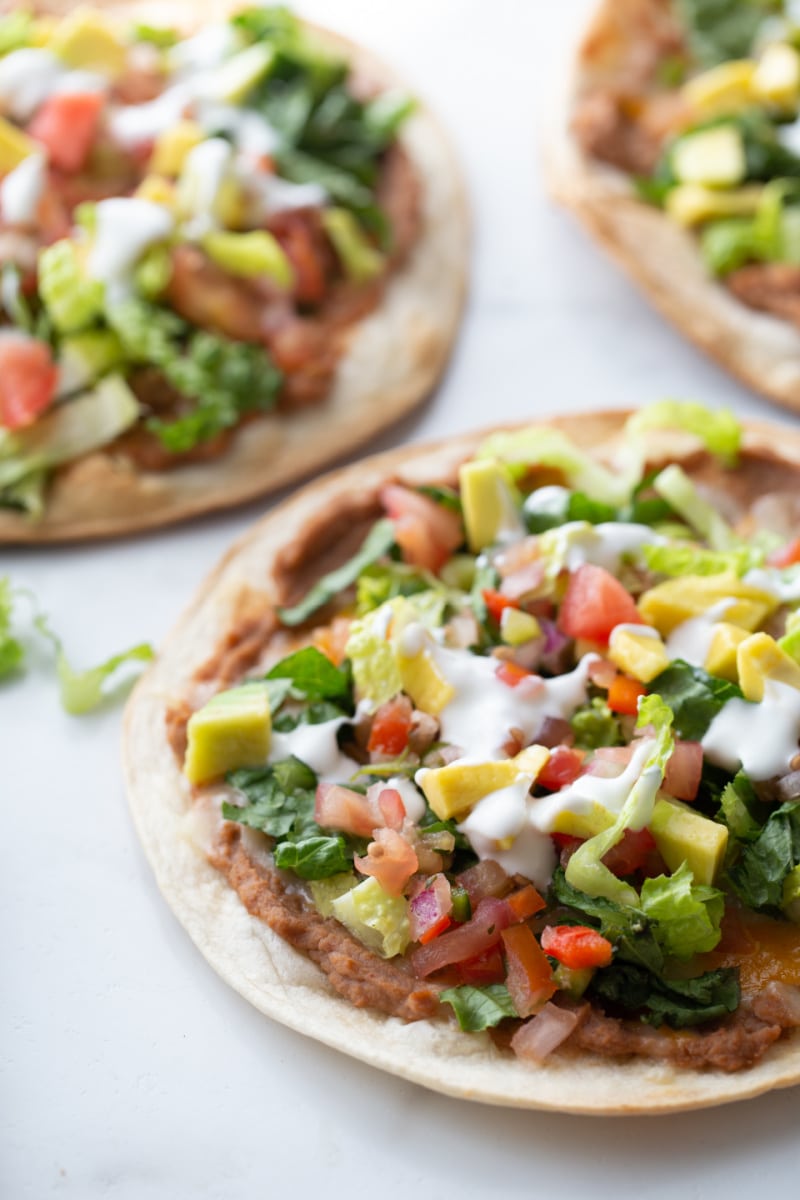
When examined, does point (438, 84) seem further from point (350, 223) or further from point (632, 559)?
point (632, 559)

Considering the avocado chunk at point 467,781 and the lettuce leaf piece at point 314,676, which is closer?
the avocado chunk at point 467,781

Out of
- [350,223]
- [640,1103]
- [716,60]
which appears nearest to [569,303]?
[350,223]

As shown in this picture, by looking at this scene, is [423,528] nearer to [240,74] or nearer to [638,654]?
[638,654]

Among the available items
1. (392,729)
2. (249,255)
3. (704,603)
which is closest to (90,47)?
(249,255)

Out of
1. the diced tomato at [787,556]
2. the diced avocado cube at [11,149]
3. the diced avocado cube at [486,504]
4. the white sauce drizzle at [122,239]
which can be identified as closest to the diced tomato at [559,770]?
the diced avocado cube at [486,504]

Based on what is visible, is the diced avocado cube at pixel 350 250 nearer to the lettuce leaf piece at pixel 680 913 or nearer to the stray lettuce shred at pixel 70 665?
the stray lettuce shred at pixel 70 665

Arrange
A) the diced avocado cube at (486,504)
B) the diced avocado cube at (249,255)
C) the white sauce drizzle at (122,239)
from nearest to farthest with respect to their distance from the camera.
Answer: the diced avocado cube at (486,504)
the white sauce drizzle at (122,239)
the diced avocado cube at (249,255)

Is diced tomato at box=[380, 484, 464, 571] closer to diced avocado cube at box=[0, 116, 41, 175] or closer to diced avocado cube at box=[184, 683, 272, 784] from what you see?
diced avocado cube at box=[184, 683, 272, 784]

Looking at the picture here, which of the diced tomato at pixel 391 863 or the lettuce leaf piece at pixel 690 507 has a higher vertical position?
the lettuce leaf piece at pixel 690 507
